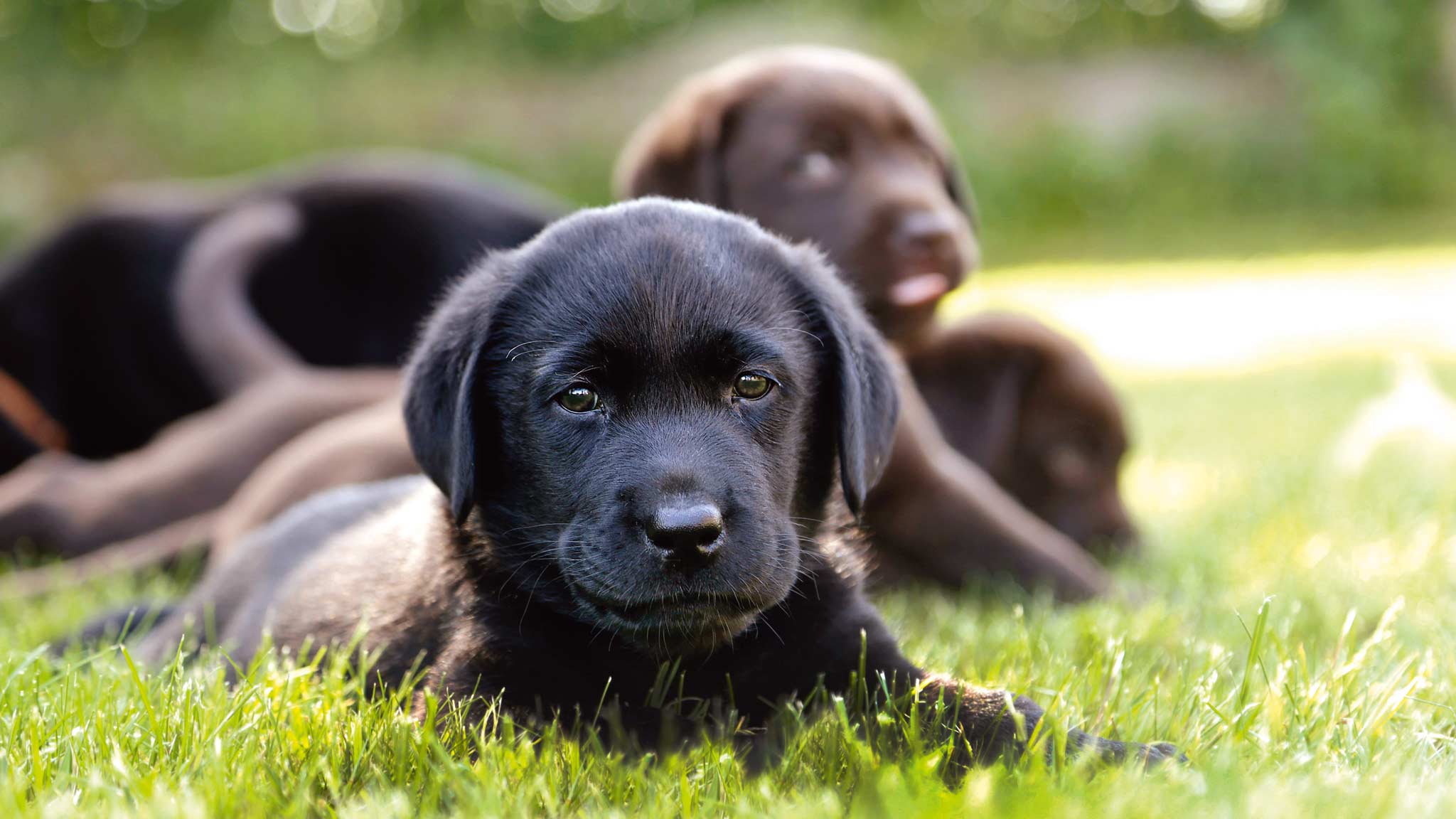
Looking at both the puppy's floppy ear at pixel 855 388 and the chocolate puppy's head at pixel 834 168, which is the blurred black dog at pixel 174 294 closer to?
the chocolate puppy's head at pixel 834 168

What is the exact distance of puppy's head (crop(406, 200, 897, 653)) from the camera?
2145mm

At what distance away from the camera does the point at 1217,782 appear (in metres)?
1.67

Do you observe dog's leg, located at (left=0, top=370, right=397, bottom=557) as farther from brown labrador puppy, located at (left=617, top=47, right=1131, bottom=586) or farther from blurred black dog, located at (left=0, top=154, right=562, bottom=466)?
brown labrador puppy, located at (left=617, top=47, right=1131, bottom=586)

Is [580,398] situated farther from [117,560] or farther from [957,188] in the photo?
[117,560]

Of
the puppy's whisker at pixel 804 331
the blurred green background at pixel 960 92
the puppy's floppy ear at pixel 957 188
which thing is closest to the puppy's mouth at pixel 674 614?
the puppy's whisker at pixel 804 331

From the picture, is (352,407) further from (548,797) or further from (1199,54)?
(1199,54)

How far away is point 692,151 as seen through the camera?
381 centimetres

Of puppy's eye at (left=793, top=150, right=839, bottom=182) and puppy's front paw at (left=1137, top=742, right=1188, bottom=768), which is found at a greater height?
puppy's eye at (left=793, top=150, right=839, bottom=182)

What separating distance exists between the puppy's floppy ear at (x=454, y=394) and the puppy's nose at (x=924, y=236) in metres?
1.27

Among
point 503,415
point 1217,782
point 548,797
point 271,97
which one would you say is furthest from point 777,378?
point 271,97

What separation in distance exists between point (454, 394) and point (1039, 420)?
251cm

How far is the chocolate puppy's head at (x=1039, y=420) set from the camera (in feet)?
14.2

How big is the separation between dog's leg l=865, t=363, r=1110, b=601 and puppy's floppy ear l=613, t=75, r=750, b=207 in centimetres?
81

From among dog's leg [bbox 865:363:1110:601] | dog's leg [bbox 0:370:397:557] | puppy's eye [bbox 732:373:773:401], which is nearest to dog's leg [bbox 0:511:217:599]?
dog's leg [bbox 0:370:397:557]
